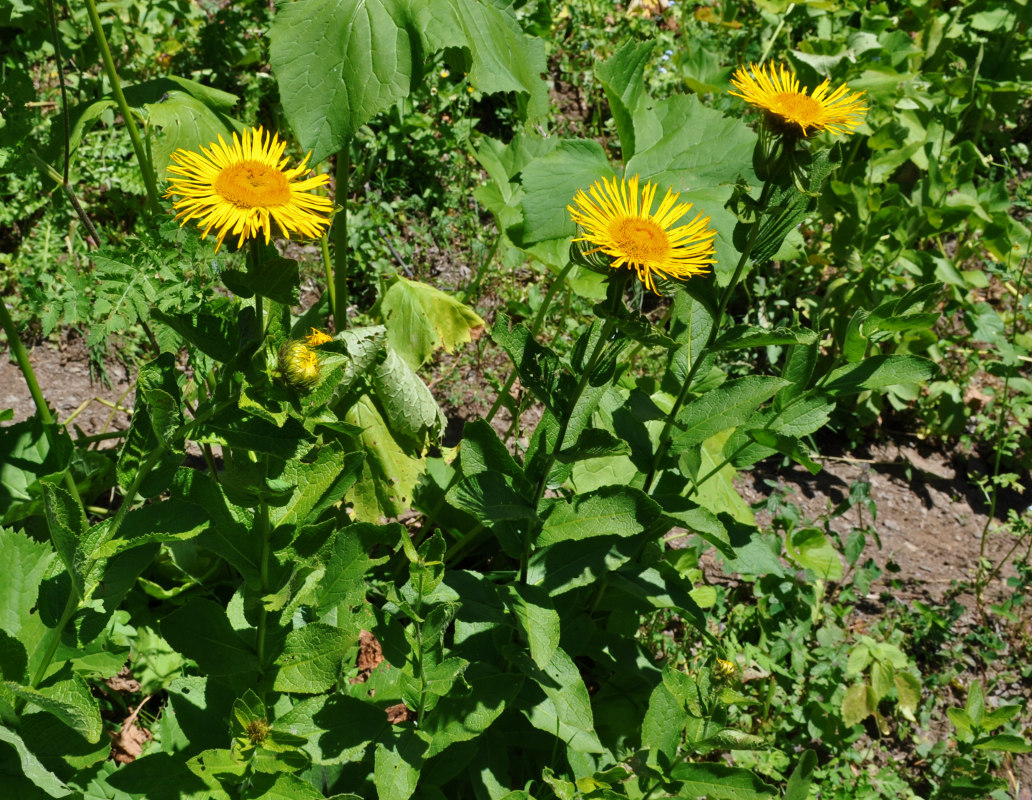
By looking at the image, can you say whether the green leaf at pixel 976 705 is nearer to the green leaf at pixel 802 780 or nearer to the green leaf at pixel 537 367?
the green leaf at pixel 802 780

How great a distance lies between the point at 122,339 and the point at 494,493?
6.16ft

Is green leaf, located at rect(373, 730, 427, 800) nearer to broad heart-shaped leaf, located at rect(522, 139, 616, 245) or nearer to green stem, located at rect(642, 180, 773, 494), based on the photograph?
green stem, located at rect(642, 180, 773, 494)

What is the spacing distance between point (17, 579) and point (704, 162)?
5.99ft

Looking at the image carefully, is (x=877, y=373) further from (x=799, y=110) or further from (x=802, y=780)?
(x=802, y=780)

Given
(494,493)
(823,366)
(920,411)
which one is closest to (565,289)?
(823,366)

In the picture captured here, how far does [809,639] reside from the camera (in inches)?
114

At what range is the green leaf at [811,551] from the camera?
8.54 ft

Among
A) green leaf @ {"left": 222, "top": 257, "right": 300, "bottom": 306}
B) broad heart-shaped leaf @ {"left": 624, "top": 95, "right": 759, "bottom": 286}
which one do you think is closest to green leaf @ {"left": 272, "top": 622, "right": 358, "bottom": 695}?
green leaf @ {"left": 222, "top": 257, "right": 300, "bottom": 306}

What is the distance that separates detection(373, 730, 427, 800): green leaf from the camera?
1588 mm

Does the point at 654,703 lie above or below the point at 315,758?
above

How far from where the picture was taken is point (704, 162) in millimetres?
2271

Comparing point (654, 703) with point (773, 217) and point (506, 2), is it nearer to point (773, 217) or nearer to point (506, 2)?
point (773, 217)

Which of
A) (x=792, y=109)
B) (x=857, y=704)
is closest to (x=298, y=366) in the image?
(x=792, y=109)

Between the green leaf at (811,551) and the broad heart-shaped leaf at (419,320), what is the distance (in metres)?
1.15
